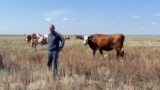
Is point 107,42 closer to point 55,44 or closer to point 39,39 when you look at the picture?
point 55,44

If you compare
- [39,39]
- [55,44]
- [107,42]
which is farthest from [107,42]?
[39,39]

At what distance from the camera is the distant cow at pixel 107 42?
64.4 ft

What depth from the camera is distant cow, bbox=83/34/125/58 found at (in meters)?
19.6

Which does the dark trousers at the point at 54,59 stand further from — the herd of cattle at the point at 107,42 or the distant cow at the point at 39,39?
the distant cow at the point at 39,39

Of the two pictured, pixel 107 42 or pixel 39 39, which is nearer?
pixel 107 42

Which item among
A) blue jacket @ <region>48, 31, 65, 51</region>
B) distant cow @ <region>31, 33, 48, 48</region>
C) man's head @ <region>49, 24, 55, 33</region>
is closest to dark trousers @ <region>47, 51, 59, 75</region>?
blue jacket @ <region>48, 31, 65, 51</region>

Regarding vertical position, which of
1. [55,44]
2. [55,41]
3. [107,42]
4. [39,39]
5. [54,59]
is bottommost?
[39,39]

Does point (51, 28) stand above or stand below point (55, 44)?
above

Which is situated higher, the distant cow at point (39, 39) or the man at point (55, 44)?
the man at point (55, 44)

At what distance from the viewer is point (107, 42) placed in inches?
790

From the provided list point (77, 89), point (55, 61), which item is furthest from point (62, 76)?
Result: point (77, 89)

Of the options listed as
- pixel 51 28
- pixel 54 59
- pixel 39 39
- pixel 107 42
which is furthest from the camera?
pixel 39 39

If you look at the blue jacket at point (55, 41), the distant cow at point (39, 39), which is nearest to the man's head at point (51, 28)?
the blue jacket at point (55, 41)

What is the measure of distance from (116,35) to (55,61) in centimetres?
948
